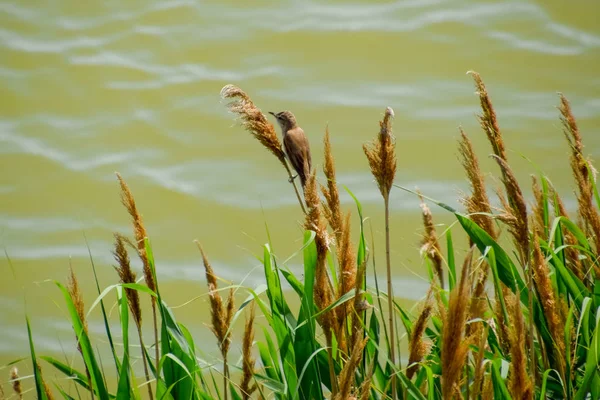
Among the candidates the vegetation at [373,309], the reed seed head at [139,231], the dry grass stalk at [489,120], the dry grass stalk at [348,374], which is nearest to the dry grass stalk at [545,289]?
the vegetation at [373,309]

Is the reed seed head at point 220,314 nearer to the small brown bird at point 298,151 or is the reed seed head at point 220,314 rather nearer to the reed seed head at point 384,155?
the reed seed head at point 384,155

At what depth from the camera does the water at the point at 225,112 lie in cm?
625

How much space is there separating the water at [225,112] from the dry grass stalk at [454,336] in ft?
13.5

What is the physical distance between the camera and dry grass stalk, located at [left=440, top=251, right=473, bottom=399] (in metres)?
1.56

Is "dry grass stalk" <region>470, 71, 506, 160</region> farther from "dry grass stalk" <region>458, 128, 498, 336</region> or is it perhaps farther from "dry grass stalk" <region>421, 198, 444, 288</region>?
"dry grass stalk" <region>421, 198, 444, 288</region>

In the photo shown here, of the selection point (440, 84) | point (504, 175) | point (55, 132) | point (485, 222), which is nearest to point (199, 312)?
point (55, 132)

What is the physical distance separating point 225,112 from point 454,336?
19.5ft

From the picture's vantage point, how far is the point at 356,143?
6.87 meters

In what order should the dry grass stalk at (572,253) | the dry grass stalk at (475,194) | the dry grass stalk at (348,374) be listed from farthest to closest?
the dry grass stalk at (572,253)
the dry grass stalk at (475,194)
the dry grass stalk at (348,374)

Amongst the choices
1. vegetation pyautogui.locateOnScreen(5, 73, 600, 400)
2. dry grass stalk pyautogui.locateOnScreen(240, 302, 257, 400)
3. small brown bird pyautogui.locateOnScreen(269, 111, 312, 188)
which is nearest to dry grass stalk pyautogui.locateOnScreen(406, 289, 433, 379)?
vegetation pyautogui.locateOnScreen(5, 73, 600, 400)

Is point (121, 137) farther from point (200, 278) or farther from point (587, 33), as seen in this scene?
point (587, 33)

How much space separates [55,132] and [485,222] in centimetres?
565

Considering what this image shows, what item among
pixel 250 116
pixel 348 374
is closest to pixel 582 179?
pixel 250 116

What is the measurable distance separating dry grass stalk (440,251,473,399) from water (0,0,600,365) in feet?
13.5
